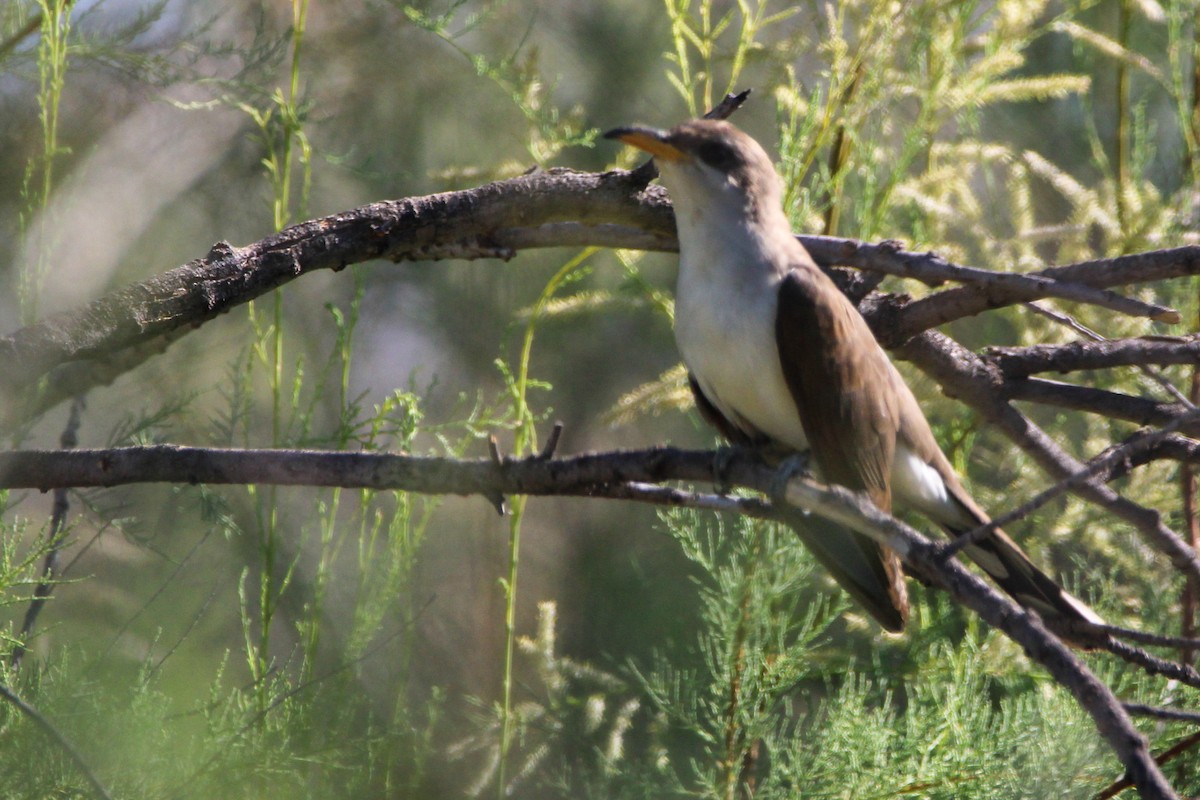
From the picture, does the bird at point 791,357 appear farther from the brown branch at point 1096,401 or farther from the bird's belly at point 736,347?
the brown branch at point 1096,401

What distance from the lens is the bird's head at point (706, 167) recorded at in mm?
2818

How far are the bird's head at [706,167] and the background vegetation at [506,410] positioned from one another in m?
0.17

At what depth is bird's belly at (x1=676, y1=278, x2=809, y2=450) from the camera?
2.65 m

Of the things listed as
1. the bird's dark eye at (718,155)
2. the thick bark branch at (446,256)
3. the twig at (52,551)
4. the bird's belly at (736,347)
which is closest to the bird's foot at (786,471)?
the bird's belly at (736,347)

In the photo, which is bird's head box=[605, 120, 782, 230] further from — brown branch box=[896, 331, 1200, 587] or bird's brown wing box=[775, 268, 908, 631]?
brown branch box=[896, 331, 1200, 587]

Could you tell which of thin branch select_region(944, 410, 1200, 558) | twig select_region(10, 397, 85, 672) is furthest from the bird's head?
twig select_region(10, 397, 85, 672)

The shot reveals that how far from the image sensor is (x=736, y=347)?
2.64m

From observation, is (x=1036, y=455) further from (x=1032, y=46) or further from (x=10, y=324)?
(x=1032, y=46)

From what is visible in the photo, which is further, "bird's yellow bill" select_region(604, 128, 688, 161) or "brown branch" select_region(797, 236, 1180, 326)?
"bird's yellow bill" select_region(604, 128, 688, 161)

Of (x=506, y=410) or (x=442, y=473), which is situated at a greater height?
(x=506, y=410)

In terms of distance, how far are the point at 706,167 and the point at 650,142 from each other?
6.3 inches

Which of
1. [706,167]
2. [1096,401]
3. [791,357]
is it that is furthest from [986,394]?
[706,167]

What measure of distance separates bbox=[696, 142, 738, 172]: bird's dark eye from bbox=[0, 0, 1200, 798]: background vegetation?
0.19m

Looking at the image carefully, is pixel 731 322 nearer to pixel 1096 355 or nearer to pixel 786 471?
pixel 786 471
